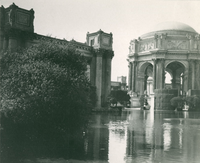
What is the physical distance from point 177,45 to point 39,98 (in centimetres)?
8001

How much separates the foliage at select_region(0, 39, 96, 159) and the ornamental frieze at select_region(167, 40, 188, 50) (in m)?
76.5

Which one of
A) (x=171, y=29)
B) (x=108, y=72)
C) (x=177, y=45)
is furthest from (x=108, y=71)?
(x=171, y=29)

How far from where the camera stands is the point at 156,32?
93.1 meters

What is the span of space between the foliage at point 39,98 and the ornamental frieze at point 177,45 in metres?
76.5

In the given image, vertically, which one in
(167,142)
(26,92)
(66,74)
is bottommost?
(167,142)

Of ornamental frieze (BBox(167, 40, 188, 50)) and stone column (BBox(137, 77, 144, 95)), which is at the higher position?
ornamental frieze (BBox(167, 40, 188, 50))

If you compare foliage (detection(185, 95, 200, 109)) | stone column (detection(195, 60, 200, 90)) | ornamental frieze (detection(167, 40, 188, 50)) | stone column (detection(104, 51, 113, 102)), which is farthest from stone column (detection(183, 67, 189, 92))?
stone column (detection(104, 51, 113, 102))

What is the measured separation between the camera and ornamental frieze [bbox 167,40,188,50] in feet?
288

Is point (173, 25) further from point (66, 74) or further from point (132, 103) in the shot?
point (66, 74)

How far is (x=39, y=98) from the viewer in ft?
45.7

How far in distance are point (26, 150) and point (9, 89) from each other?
3.44 m

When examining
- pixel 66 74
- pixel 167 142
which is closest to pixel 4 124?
pixel 66 74

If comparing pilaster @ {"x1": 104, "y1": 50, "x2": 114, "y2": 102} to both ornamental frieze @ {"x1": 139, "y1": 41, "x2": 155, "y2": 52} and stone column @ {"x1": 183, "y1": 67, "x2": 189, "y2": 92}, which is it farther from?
ornamental frieze @ {"x1": 139, "y1": 41, "x2": 155, "y2": 52}

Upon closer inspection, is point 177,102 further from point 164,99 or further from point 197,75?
point 197,75
